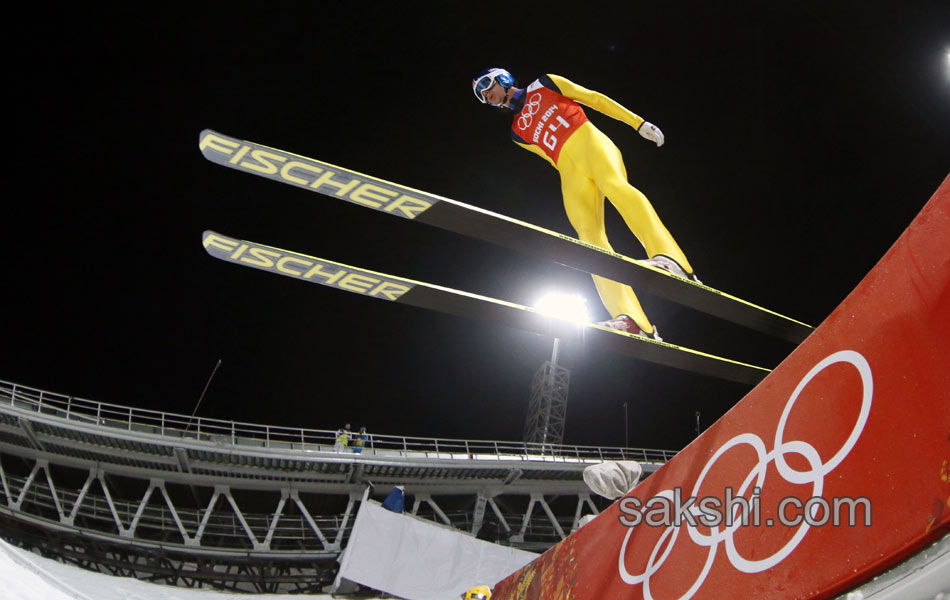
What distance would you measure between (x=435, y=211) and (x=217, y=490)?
20319 mm

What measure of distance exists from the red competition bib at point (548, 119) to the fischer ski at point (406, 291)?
1.98 metres

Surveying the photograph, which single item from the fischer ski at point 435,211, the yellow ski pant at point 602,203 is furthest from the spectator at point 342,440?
the fischer ski at point 435,211

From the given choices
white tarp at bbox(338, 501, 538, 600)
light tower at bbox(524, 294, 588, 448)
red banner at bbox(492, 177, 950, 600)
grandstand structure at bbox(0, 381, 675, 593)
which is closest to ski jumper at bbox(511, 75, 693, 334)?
red banner at bbox(492, 177, 950, 600)

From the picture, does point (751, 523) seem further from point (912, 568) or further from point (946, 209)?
point (946, 209)

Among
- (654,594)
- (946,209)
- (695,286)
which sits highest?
(695,286)

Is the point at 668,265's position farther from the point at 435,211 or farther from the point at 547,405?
the point at 547,405

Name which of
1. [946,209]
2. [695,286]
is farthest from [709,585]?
[695,286]

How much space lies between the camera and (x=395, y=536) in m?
15.0

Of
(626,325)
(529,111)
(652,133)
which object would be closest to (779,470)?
(626,325)

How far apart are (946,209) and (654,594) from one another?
1.68 m

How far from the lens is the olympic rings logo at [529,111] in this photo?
19.1 ft

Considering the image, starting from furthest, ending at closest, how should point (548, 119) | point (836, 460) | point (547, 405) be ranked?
1. point (547, 405)
2. point (548, 119)
3. point (836, 460)

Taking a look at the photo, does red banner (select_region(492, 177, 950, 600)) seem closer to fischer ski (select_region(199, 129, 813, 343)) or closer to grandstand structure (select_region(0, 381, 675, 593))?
fischer ski (select_region(199, 129, 813, 343))

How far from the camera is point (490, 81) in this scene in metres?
5.96
